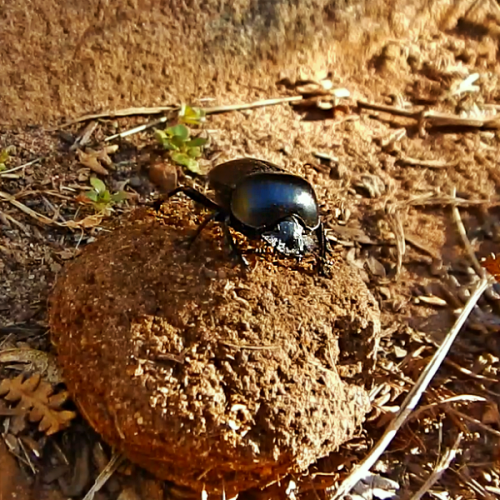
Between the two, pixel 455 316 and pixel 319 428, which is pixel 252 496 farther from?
pixel 455 316

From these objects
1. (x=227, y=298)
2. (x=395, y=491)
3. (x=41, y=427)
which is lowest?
(x=395, y=491)

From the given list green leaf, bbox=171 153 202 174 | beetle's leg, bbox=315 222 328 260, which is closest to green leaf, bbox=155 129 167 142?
green leaf, bbox=171 153 202 174

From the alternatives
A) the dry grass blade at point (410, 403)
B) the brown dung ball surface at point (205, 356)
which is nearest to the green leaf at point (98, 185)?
the brown dung ball surface at point (205, 356)

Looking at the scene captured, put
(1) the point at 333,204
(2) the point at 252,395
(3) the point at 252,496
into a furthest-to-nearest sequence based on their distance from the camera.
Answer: (1) the point at 333,204 < (3) the point at 252,496 < (2) the point at 252,395

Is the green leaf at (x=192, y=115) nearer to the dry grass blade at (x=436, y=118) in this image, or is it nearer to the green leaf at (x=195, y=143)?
the green leaf at (x=195, y=143)

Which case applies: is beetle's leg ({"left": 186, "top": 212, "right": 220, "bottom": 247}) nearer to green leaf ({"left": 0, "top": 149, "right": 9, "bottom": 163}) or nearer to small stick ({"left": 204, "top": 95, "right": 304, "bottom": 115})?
green leaf ({"left": 0, "top": 149, "right": 9, "bottom": 163})

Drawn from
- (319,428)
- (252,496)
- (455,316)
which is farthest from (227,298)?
(455,316)
